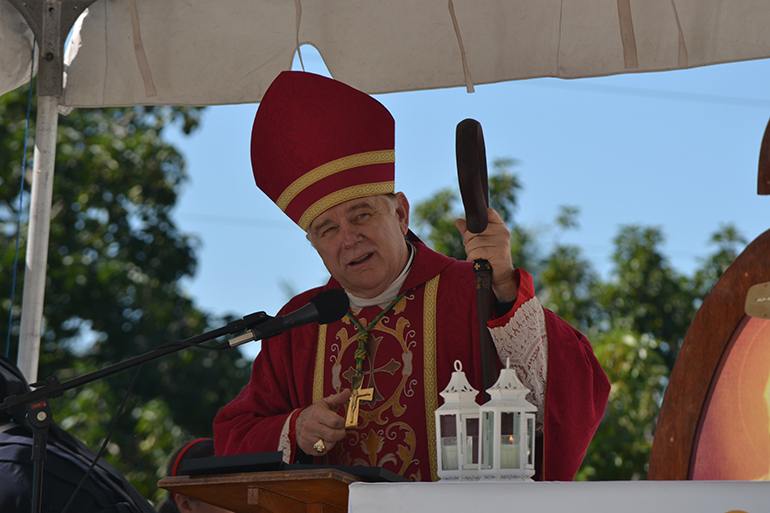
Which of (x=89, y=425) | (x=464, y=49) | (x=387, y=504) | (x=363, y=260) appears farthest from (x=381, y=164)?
(x=89, y=425)

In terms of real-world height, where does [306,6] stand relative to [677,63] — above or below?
above

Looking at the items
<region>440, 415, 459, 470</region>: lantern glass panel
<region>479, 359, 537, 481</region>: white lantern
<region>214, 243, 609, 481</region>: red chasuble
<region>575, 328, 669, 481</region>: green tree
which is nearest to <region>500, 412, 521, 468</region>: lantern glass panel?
<region>479, 359, 537, 481</region>: white lantern

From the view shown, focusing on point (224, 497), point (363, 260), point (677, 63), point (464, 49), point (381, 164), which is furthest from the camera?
point (464, 49)

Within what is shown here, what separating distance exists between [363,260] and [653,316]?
9095mm

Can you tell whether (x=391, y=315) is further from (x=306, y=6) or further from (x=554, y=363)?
(x=306, y=6)

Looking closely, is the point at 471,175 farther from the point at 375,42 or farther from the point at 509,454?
the point at 375,42

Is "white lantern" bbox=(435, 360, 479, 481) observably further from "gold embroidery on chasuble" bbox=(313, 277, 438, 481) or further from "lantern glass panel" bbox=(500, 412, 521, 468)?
"gold embroidery on chasuble" bbox=(313, 277, 438, 481)

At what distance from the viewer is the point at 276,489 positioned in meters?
2.01

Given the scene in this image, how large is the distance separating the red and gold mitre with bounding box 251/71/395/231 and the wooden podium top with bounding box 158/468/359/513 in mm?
1050

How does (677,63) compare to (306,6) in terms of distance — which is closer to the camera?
(677,63)

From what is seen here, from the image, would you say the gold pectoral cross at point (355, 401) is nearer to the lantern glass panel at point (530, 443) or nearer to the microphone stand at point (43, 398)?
the microphone stand at point (43, 398)

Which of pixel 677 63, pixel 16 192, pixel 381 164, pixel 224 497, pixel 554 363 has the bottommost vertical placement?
pixel 224 497

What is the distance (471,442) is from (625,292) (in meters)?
9.67

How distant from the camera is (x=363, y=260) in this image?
2.84m
